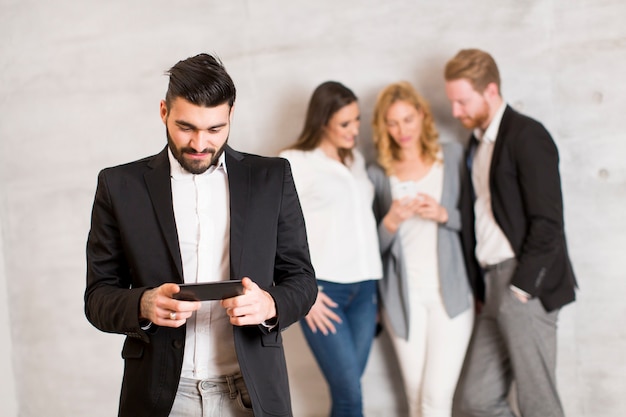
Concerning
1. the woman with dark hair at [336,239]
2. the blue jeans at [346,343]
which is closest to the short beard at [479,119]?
the woman with dark hair at [336,239]

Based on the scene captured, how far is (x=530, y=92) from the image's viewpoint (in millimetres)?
3484

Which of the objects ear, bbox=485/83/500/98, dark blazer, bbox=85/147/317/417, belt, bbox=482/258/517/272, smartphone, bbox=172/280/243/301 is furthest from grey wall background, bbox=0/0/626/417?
smartphone, bbox=172/280/243/301

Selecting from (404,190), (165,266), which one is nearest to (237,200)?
(165,266)

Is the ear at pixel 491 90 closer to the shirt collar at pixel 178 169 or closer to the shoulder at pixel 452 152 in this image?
the shoulder at pixel 452 152

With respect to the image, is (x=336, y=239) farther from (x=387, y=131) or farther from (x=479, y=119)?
(x=479, y=119)

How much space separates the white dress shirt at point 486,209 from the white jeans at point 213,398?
164 cm

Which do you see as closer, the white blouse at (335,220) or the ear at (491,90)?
the ear at (491,90)

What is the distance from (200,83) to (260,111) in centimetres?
201

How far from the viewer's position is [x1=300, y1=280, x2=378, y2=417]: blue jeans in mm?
3326

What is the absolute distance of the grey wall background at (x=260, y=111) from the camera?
343 centimetres

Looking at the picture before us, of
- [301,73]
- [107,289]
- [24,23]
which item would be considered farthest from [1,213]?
[107,289]

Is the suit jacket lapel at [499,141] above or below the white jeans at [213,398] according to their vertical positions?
above

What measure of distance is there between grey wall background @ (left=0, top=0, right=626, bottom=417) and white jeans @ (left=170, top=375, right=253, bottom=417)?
78.1 inches

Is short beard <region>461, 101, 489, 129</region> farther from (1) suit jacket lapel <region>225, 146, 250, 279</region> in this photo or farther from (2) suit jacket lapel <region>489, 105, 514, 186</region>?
(1) suit jacket lapel <region>225, 146, 250, 279</region>
